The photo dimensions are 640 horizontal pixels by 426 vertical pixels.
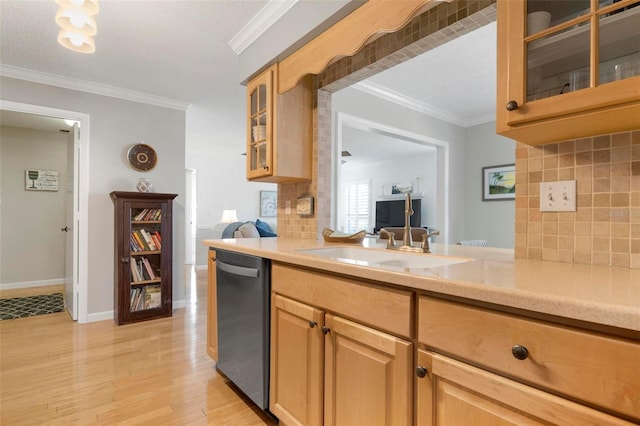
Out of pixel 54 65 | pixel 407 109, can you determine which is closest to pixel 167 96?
pixel 54 65

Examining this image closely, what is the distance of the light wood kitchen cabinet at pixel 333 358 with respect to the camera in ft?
3.48

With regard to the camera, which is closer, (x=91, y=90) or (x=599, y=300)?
(x=599, y=300)

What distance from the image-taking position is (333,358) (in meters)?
1.29

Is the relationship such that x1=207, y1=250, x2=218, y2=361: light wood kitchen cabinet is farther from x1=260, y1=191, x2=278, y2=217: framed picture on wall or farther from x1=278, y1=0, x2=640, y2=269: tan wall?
x1=260, y1=191, x2=278, y2=217: framed picture on wall

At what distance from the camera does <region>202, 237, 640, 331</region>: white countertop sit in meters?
0.65

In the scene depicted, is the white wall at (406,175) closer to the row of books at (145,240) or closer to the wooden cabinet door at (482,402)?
the row of books at (145,240)

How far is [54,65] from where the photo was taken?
2.95 m

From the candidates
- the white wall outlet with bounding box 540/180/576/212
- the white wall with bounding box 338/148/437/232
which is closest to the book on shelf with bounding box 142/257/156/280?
the white wall with bounding box 338/148/437/232

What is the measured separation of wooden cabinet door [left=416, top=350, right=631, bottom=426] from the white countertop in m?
0.19

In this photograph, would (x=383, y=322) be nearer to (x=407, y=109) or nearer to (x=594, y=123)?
(x=594, y=123)

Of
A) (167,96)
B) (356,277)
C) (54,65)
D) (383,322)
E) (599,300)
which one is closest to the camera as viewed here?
(599,300)

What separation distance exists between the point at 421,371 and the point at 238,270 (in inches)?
45.5

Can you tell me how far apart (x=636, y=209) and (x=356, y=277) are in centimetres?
88

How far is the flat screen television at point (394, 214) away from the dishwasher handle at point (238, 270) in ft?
12.5
